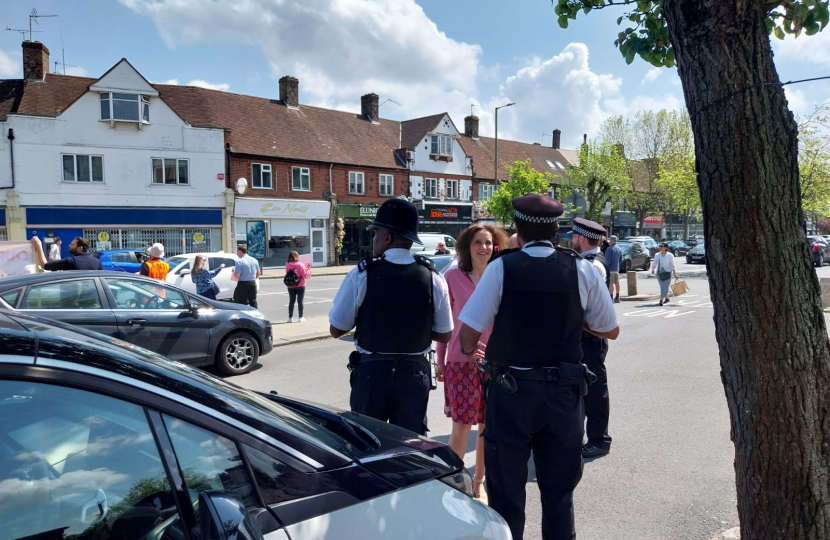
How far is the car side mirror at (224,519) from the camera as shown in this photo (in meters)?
1.46

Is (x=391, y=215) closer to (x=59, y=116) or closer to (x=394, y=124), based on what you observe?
(x=59, y=116)

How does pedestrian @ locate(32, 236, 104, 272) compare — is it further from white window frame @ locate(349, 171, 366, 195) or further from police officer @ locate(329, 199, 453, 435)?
white window frame @ locate(349, 171, 366, 195)

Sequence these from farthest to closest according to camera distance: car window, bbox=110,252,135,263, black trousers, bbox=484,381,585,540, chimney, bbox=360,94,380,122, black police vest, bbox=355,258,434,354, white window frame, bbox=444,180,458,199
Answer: white window frame, bbox=444,180,458,199 → chimney, bbox=360,94,380,122 → car window, bbox=110,252,135,263 → black police vest, bbox=355,258,434,354 → black trousers, bbox=484,381,585,540

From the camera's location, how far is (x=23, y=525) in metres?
1.51

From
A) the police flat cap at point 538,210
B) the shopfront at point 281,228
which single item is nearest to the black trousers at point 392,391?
the police flat cap at point 538,210

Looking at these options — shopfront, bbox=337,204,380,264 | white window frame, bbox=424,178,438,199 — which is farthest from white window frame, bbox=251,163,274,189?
white window frame, bbox=424,178,438,199

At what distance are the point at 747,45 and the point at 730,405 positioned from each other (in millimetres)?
1584

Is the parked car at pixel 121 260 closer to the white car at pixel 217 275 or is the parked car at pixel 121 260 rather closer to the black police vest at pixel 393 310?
the white car at pixel 217 275

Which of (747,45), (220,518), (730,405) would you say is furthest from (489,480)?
(747,45)

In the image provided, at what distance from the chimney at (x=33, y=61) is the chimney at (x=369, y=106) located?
1847cm

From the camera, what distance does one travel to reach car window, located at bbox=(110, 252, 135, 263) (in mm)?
19891

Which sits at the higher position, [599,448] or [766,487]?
[766,487]

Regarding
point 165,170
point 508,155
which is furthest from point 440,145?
point 165,170

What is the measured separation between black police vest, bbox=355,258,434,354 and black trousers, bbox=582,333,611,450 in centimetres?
190
